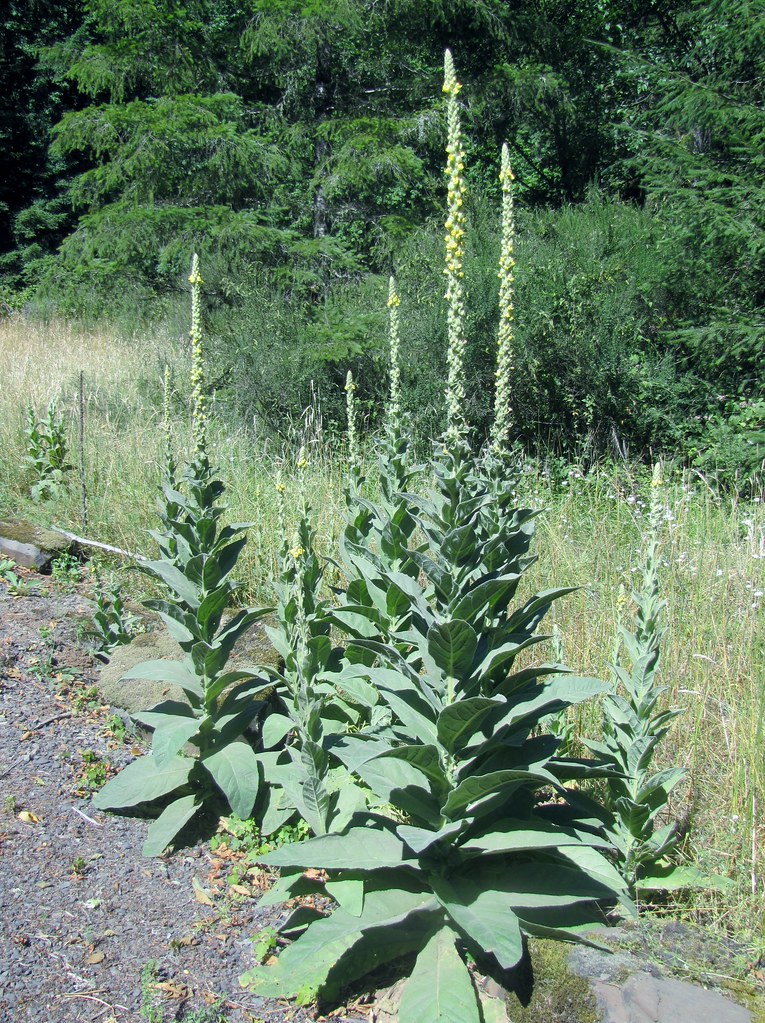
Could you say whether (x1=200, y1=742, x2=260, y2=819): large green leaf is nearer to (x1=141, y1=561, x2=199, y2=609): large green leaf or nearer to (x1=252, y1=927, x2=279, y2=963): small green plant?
(x1=252, y1=927, x2=279, y2=963): small green plant

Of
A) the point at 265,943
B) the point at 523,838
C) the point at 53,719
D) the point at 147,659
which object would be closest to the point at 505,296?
the point at 523,838

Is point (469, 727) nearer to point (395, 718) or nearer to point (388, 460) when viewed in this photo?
point (395, 718)

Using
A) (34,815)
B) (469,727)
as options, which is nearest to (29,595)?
(34,815)

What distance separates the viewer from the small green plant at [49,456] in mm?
7246

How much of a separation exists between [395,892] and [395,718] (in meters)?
0.88

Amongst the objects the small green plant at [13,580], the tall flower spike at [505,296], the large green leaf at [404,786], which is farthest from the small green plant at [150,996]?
the small green plant at [13,580]

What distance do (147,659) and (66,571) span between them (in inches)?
78.3

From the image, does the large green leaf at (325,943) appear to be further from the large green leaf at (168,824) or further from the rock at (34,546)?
the rock at (34,546)

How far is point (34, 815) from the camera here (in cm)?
353

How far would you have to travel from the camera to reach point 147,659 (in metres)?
4.41

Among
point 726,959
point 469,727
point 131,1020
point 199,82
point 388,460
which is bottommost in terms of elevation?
→ point 131,1020

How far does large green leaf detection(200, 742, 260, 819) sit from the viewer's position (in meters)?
3.33

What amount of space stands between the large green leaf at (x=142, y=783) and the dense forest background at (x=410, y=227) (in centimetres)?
694

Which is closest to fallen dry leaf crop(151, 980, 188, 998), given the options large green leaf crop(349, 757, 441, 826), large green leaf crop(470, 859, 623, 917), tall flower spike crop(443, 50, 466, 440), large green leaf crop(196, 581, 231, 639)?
large green leaf crop(349, 757, 441, 826)
